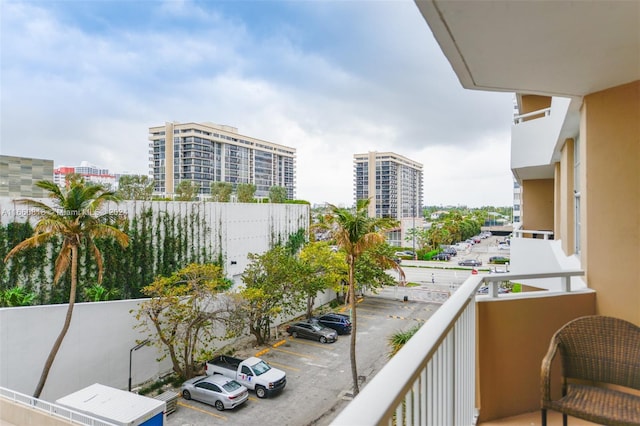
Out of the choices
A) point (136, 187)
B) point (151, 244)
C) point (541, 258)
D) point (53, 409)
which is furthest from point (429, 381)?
point (136, 187)

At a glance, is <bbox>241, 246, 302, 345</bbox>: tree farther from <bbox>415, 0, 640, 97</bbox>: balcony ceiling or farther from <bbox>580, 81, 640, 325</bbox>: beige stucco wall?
<bbox>415, 0, 640, 97</bbox>: balcony ceiling

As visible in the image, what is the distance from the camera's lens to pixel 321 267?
15266 mm

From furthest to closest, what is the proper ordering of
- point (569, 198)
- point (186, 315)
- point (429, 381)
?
1. point (186, 315)
2. point (569, 198)
3. point (429, 381)

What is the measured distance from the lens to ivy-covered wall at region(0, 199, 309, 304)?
10.1m

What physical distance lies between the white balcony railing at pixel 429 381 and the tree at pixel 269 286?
11.0 meters

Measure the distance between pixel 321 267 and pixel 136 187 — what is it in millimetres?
13524

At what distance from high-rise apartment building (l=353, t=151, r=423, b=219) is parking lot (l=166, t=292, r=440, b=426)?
3645 centimetres

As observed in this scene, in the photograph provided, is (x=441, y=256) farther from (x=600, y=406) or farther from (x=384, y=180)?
(x=600, y=406)

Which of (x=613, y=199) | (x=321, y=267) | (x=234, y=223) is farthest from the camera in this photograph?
(x=234, y=223)

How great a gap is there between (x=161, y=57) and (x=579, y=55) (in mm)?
28622

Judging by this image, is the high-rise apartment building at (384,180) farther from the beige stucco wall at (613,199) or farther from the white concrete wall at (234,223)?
the beige stucco wall at (613,199)

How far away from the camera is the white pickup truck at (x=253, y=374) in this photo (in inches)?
363

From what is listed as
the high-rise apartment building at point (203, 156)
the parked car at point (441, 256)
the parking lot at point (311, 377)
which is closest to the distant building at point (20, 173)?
the parking lot at point (311, 377)

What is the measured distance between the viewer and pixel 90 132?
26.6 m
